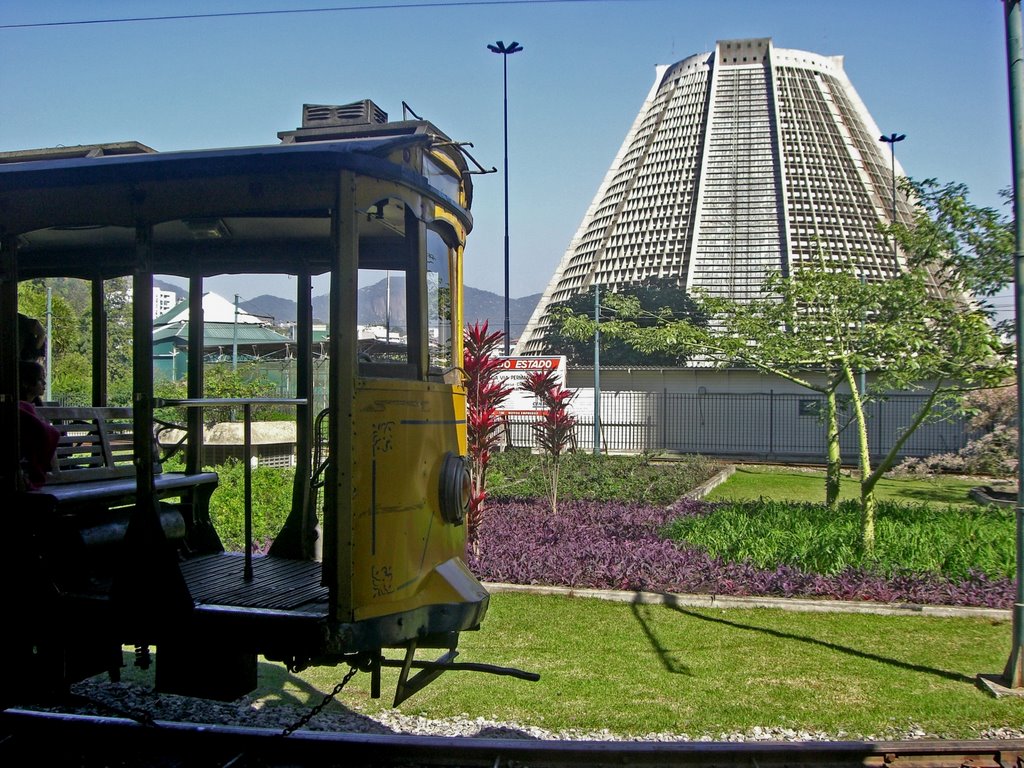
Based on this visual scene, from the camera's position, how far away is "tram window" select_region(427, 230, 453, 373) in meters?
5.24

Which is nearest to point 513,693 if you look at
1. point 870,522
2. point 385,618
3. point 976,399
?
point 385,618

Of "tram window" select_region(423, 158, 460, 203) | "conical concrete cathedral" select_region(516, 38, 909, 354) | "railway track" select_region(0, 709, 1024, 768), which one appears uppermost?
"conical concrete cathedral" select_region(516, 38, 909, 354)

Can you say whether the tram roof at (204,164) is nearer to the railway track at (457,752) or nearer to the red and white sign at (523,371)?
the railway track at (457,752)

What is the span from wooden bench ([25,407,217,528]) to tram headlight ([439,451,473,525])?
64.2 inches

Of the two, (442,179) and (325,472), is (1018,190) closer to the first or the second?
(442,179)

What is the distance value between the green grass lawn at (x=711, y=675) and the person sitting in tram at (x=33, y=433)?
8.52 ft

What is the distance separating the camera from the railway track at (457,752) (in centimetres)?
546

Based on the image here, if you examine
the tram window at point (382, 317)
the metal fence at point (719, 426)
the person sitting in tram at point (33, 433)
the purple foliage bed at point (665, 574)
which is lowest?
the purple foliage bed at point (665, 574)

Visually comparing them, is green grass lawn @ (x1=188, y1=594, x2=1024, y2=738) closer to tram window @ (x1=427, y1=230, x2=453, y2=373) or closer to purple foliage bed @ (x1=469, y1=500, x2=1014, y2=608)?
purple foliage bed @ (x1=469, y1=500, x2=1014, y2=608)

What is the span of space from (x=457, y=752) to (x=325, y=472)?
1.94m

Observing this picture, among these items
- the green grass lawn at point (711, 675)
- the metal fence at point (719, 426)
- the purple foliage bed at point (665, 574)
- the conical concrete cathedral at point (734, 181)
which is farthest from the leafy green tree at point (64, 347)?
the conical concrete cathedral at point (734, 181)

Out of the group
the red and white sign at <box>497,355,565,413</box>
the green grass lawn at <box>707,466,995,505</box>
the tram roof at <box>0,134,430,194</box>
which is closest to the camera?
the tram roof at <box>0,134,430,194</box>

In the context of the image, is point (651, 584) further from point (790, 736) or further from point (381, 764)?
Answer: point (381, 764)

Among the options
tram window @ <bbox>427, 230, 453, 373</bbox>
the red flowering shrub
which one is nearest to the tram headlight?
tram window @ <bbox>427, 230, 453, 373</bbox>
